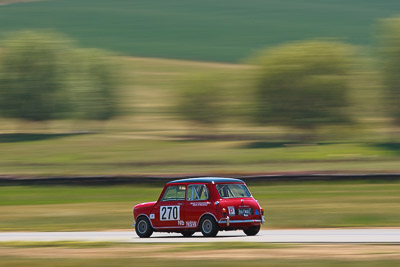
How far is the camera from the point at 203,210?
15672 mm

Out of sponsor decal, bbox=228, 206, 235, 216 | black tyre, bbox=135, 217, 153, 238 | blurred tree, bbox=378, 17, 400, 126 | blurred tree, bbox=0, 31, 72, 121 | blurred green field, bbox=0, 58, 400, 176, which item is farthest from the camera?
blurred tree, bbox=0, 31, 72, 121

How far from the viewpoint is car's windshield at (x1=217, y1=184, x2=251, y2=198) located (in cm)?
1587

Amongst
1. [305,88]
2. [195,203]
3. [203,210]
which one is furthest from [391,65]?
[203,210]

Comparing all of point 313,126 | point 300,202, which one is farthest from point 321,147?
point 300,202

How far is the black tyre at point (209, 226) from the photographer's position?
15625 millimetres

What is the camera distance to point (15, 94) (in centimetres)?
6419

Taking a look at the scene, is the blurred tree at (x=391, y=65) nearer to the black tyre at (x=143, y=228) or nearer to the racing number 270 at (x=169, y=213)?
the black tyre at (x=143, y=228)

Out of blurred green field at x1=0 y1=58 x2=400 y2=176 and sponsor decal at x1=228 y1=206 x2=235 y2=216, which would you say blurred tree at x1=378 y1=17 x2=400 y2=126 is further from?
sponsor decal at x1=228 y1=206 x2=235 y2=216

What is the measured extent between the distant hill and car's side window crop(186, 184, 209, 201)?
7053cm

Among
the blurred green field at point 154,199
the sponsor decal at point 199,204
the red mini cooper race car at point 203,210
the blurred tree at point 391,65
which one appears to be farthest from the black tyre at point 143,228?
the blurred tree at point 391,65

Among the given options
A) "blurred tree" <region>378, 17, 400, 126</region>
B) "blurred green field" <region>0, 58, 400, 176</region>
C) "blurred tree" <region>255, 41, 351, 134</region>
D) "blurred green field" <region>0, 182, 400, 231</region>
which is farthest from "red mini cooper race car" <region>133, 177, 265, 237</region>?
"blurred tree" <region>378, 17, 400, 126</region>

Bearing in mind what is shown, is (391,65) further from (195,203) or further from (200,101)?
(195,203)

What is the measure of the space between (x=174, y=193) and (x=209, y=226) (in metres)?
1.22

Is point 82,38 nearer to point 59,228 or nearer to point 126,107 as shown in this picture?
point 126,107
